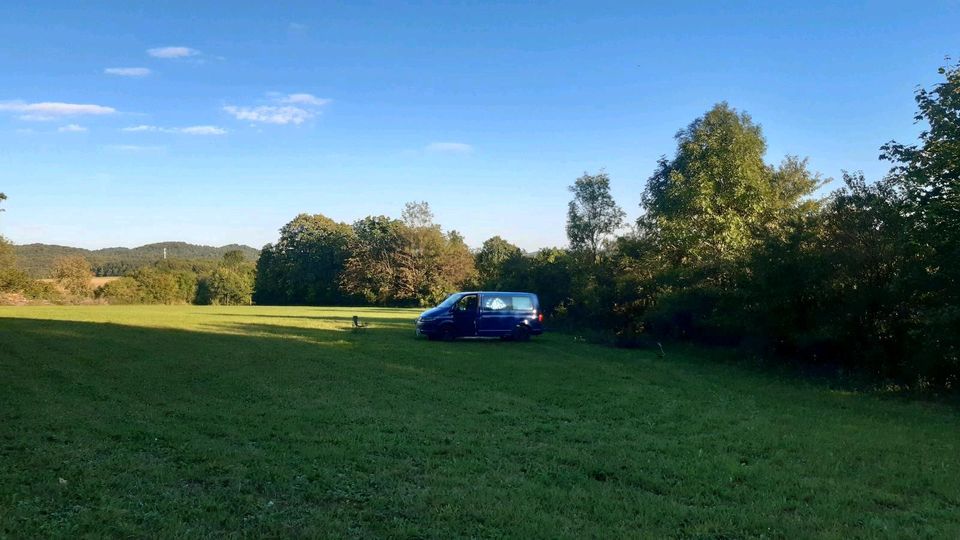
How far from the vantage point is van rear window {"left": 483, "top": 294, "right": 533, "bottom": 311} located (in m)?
21.8

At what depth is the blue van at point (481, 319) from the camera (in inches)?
845

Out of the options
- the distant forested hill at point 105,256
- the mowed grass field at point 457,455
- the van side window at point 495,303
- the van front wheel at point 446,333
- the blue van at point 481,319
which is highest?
the distant forested hill at point 105,256

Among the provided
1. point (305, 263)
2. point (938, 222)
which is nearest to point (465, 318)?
point (938, 222)

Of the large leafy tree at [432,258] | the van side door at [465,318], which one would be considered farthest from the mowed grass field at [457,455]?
the large leafy tree at [432,258]

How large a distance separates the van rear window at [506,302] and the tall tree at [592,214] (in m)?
7.44

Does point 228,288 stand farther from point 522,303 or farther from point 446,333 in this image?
point 522,303

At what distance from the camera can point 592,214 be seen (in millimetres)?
29094

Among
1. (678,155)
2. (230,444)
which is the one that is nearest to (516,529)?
(230,444)

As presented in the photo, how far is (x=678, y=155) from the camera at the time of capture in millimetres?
25297

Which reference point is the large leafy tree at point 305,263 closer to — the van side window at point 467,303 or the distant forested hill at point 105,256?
the distant forested hill at point 105,256

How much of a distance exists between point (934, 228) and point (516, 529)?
9.80 meters

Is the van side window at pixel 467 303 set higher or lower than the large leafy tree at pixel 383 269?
lower

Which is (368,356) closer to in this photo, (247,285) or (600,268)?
(600,268)

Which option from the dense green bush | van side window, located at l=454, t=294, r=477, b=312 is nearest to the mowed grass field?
van side window, located at l=454, t=294, r=477, b=312
